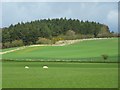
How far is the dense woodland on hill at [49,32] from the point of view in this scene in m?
144

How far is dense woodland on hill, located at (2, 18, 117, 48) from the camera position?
144375 mm

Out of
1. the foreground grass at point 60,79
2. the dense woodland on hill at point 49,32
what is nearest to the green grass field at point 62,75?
the foreground grass at point 60,79

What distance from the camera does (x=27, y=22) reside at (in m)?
185

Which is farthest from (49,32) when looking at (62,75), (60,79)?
(60,79)

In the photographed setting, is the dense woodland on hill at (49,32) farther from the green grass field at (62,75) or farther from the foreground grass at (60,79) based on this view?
the foreground grass at (60,79)

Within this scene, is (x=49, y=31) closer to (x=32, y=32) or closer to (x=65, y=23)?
(x=32, y=32)

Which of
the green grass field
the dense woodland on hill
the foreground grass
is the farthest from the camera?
the dense woodland on hill

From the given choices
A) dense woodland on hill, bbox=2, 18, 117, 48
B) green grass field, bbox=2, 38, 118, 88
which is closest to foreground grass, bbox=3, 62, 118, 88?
green grass field, bbox=2, 38, 118, 88

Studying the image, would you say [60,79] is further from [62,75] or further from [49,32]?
[49,32]

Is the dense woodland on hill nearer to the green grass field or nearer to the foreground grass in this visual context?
the green grass field

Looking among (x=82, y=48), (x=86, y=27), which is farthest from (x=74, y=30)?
(x=82, y=48)

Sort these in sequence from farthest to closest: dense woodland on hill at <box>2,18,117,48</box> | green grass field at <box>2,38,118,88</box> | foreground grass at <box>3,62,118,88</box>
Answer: dense woodland on hill at <box>2,18,117,48</box>
green grass field at <box>2,38,118,88</box>
foreground grass at <box>3,62,118,88</box>

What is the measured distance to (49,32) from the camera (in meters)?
162

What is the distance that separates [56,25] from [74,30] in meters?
9.38
